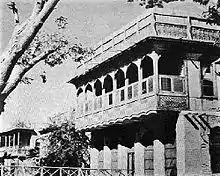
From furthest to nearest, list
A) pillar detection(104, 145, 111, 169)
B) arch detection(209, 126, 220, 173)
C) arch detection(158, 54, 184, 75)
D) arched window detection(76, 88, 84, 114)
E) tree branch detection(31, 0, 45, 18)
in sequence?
arched window detection(76, 88, 84, 114)
pillar detection(104, 145, 111, 169)
arch detection(158, 54, 184, 75)
arch detection(209, 126, 220, 173)
tree branch detection(31, 0, 45, 18)

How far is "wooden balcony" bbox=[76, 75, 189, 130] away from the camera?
711 inches

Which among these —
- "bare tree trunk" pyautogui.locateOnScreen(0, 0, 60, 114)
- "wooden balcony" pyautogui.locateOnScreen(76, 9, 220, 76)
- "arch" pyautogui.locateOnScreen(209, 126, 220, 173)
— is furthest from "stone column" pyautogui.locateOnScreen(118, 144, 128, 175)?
"bare tree trunk" pyautogui.locateOnScreen(0, 0, 60, 114)

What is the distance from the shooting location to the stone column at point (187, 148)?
59.1ft

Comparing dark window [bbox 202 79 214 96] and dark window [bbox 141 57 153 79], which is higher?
dark window [bbox 141 57 153 79]

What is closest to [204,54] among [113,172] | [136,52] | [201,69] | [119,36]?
[201,69]

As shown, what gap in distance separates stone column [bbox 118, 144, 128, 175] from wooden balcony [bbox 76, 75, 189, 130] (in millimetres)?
1782

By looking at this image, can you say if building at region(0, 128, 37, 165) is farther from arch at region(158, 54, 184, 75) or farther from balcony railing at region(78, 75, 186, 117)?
arch at region(158, 54, 184, 75)

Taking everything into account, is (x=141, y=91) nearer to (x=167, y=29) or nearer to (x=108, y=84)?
(x=167, y=29)

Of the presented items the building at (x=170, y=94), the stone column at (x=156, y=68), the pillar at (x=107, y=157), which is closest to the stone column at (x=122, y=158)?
the building at (x=170, y=94)

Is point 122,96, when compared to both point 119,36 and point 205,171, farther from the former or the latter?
point 205,171

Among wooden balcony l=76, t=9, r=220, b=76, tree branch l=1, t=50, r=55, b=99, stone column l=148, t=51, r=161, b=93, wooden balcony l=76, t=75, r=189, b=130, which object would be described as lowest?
tree branch l=1, t=50, r=55, b=99

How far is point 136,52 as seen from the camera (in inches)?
795

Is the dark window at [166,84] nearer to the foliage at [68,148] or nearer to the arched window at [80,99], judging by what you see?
the arched window at [80,99]

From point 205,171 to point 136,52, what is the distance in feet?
21.5
